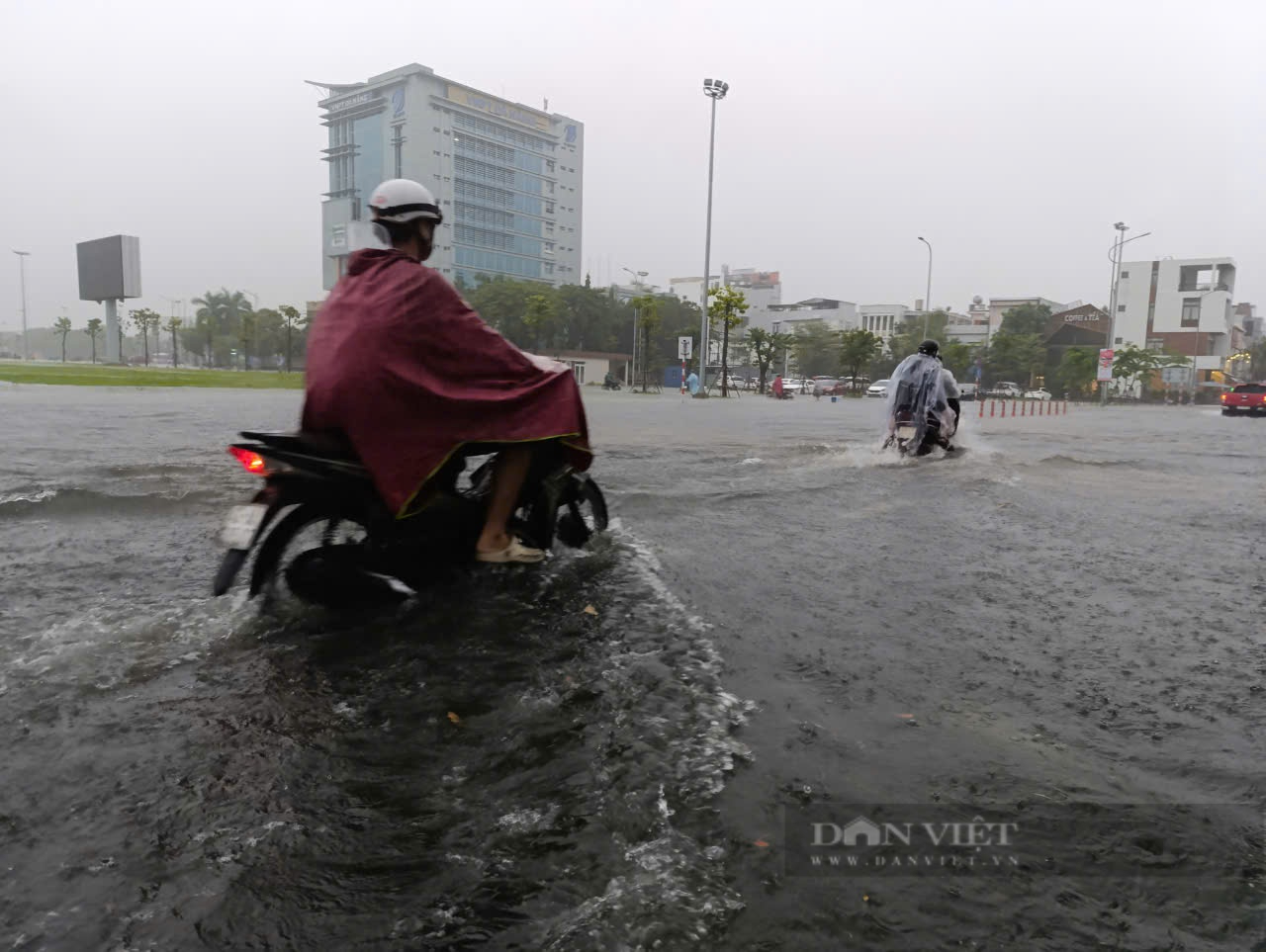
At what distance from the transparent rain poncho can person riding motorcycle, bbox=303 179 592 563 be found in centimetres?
775

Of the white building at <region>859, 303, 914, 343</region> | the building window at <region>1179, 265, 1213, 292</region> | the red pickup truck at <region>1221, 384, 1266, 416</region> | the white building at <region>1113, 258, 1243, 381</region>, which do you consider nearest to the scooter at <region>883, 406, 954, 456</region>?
the red pickup truck at <region>1221, 384, 1266, 416</region>

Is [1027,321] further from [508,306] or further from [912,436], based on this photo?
[912,436]

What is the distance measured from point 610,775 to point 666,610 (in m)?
1.54

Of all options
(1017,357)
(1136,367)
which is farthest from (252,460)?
(1017,357)

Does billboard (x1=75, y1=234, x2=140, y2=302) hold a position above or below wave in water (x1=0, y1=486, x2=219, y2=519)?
above

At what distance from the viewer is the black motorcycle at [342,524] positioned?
310cm

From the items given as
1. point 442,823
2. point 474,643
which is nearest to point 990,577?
point 474,643

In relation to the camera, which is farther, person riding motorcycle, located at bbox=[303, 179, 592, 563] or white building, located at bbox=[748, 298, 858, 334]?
white building, located at bbox=[748, 298, 858, 334]

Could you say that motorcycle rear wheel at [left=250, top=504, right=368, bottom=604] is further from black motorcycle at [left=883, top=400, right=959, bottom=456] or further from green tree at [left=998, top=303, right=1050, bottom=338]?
green tree at [left=998, top=303, right=1050, bottom=338]

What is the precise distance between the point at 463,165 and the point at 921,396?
105 metres

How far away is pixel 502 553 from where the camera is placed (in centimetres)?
394

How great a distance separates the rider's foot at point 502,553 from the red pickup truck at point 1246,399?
37.5 meters

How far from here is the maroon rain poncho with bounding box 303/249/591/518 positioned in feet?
10.4

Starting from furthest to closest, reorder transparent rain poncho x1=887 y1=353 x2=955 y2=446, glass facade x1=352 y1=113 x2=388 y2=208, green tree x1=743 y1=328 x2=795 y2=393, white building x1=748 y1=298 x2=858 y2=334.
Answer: white building x1=748 y1=298 x2=858 y2=334
glass facade x1=352 y1=113 x2=388 y2=208
green tree x1=743 y1=328 x2=795 y2=393
transparent rain poncho x1=887 y1=353 x2=955 y2=446
